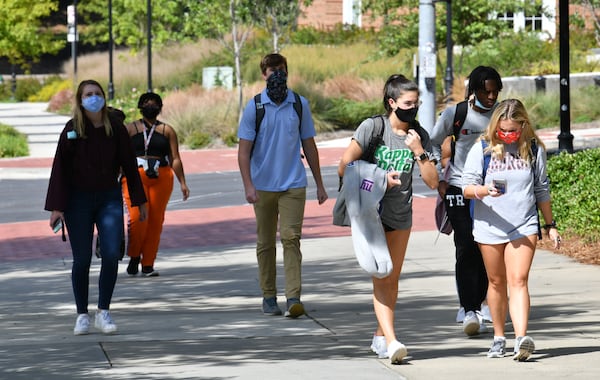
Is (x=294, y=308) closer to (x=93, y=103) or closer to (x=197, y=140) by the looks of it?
(x=93, y=103)

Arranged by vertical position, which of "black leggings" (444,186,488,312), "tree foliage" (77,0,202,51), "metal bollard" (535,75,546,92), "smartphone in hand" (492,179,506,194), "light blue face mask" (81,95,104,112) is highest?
"tree foliage" (77,0,202,51)

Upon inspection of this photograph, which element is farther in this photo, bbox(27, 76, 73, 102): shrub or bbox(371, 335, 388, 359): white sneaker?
bbox(27, 76, 73, 102): shrub

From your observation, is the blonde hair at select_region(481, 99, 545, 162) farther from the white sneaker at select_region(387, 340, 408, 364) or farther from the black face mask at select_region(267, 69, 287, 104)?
the black face mask at select_region(267, 69, 287, 104)

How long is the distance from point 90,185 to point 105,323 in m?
0.97

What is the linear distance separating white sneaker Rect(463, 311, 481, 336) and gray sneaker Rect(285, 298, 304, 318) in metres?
1.41

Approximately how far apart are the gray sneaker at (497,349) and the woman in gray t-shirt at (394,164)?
57 centimetres

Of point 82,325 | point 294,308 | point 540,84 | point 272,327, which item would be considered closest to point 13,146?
point 540,84

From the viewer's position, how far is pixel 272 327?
9625 mm

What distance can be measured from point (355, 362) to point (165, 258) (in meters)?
6.21

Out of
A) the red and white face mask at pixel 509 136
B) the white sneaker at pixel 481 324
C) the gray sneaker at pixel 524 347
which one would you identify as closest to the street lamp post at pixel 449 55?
the white sneaker at pixel 481 324

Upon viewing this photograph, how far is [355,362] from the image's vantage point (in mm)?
8203

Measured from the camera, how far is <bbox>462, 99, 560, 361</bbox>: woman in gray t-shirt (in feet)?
26.5

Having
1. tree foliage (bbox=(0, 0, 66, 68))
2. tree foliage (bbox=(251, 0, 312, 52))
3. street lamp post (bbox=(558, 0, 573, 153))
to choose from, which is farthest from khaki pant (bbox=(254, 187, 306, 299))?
tree foliage (bbox=(0, 0, 66, 68))

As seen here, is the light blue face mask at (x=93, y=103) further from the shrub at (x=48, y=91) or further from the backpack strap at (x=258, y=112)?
the shrub at (x=48, y=91)
